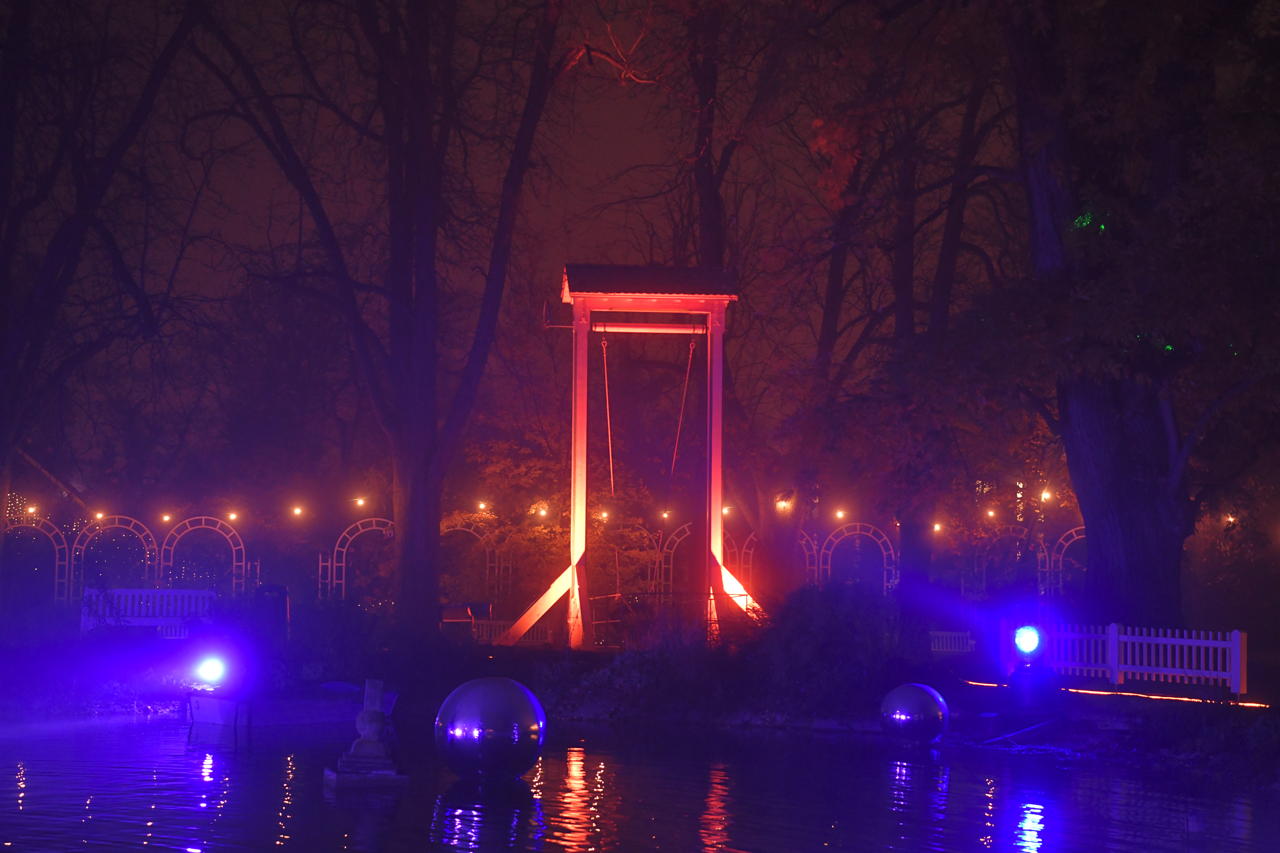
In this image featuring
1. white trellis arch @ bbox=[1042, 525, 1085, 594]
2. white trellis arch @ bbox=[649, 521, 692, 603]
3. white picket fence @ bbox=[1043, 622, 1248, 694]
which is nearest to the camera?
white picket fence @ bbox=[1043, 622, 1248, 694]

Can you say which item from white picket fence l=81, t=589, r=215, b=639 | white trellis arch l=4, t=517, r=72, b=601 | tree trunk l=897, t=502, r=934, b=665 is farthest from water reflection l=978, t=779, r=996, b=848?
white trellis arch l=4, t=517, r=72, b=601

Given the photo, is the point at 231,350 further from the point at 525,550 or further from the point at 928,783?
the point at 928,783

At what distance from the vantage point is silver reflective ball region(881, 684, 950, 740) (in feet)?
52.1

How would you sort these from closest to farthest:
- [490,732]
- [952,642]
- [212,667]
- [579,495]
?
[490,732], [212,667], [579,495], [952,642]

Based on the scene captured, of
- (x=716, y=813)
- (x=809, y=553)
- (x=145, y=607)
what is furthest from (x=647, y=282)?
(x=809, y=553)

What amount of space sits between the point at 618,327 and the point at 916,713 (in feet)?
30.6

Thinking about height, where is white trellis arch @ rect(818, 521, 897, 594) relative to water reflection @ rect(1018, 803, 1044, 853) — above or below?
above

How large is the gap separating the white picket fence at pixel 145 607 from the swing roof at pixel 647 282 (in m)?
8.62

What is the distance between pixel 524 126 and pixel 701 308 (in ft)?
16.4

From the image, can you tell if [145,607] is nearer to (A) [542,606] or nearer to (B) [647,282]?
(A) [542,606]

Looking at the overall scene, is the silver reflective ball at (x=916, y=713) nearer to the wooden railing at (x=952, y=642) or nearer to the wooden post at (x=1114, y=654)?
the wooden post at (x=1114, y=654)

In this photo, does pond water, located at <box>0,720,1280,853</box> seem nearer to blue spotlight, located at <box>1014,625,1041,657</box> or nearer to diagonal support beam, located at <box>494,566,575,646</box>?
blue spotlight, located at <box>1014,625,1041,657</box>

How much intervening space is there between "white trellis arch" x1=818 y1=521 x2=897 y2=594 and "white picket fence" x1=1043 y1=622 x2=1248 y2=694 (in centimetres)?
934

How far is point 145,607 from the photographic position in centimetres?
2595
